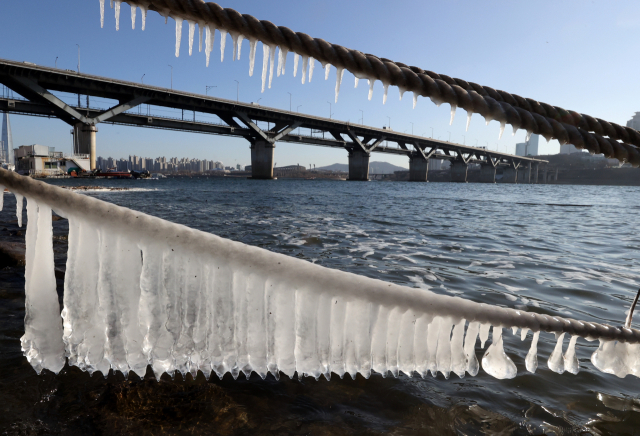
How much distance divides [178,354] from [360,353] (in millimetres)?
686

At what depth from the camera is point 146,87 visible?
154 feet

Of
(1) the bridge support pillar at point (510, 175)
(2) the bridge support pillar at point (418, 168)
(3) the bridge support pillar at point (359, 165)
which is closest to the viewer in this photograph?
(3) the bridge support pillar at point (359, 165)

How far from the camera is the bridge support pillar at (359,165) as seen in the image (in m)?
74.4

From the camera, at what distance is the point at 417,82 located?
1543 millimetres

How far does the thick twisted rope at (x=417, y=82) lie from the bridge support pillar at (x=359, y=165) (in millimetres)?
73703

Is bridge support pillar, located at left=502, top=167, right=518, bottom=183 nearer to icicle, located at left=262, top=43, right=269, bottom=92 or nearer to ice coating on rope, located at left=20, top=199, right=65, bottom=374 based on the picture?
icicle, located at left=262, top=43, right=269, bottom=92

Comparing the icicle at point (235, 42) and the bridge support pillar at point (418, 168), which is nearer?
the icicle at point (235, 42)

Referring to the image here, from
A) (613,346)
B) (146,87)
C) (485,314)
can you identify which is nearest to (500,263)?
(613,346)

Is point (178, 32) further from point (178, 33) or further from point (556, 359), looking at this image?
point (556, 359)

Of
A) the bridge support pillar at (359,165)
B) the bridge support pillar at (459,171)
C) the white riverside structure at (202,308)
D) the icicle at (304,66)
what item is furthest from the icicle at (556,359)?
the bridge support pillar at (459,171)

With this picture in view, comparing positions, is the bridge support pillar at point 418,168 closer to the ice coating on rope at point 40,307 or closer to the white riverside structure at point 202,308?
the white riverside structure at point 202,308

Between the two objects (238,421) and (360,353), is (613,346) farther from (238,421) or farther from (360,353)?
(238,421)

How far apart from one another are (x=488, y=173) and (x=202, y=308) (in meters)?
110

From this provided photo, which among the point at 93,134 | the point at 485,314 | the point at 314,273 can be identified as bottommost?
the point at 485,314
